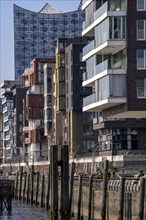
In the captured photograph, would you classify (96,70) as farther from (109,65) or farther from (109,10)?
(109,10)

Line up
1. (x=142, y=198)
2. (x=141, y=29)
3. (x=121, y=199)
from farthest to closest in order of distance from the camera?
(x=141, y=29), (x=121, y=199), (x=142, y=198)

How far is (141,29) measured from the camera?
7800 centimetres

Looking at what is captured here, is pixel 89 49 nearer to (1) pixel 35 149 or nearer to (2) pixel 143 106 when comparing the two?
(2) pixel 143 106

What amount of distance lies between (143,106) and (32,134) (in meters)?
119

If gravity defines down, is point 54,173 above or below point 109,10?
below

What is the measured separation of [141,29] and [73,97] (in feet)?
233

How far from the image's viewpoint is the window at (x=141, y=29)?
77.6 metres

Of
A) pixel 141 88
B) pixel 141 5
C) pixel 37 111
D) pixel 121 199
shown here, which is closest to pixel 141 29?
pixel 141 5

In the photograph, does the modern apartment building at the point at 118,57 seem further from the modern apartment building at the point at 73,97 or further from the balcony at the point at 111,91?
the modern apartment building at the point at 73,97

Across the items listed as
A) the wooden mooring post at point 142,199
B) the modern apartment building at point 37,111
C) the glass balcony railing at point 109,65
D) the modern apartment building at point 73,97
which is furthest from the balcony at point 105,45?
the modern apartment building at point 37,111

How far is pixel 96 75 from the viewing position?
272 ft

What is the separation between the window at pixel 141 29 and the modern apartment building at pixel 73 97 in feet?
226

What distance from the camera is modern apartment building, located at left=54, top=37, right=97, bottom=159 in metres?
149

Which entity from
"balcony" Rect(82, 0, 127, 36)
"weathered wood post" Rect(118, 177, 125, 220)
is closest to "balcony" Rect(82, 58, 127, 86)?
"balcony" Rect(82, 0, 127, 36)
